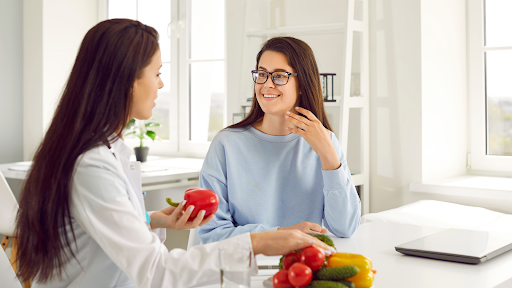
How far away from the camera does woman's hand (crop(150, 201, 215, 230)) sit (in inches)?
46.3

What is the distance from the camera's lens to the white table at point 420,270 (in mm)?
1040

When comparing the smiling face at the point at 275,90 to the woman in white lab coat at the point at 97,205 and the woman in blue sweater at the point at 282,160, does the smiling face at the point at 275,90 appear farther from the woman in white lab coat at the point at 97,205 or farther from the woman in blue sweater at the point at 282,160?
the woman in white lab coat at the point at 97,205

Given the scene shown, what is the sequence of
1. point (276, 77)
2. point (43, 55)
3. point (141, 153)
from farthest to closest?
point (43, 55)
point (141, 153)
point (276, 77)

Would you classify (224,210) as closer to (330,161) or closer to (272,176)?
(272,176)

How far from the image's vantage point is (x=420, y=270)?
1.12 meters

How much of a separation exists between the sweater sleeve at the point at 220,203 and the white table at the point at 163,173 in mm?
1269

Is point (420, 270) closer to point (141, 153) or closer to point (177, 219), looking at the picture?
point (177, 219)

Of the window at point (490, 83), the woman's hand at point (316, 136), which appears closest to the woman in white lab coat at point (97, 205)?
the woman's hand at point (316, 136)

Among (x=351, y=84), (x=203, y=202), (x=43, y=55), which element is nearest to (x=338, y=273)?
(x=203, y=202)

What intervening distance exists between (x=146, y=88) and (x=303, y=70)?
78 centimetres

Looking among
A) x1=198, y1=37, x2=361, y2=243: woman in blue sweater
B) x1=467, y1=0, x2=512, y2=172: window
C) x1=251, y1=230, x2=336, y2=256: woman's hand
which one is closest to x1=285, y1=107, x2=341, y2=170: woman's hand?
x1=198, y1=37, x2=361, y2=243: woman in blue sweater

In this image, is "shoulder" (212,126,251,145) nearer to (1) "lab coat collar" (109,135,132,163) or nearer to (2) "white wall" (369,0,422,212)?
(1) "lab coat collar" (109,135,132,163)

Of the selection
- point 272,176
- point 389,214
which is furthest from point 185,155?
point 272,176

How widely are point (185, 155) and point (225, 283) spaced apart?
3.15 metres
